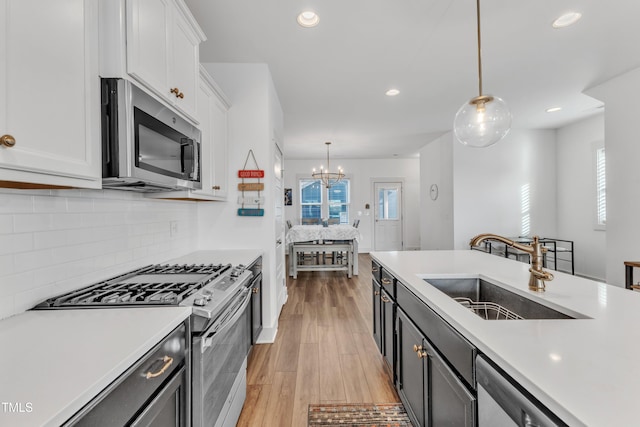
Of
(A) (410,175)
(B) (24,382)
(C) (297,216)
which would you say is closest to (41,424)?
(B) (24,382)

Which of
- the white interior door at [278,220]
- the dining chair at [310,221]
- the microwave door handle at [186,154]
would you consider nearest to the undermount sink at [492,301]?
the microwave door handle at [186,154]

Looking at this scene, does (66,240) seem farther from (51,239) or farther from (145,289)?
(145,289)

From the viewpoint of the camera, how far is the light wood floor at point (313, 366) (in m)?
1.83

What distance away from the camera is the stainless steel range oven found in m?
1.11

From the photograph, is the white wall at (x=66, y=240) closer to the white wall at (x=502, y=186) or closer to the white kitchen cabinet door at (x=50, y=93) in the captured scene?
the white kitchen cabinet door at (x=50, y=93)

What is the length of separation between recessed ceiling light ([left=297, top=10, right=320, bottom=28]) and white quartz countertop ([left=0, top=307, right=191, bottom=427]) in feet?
7.04

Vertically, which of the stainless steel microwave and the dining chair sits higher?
the stainless steel microwave

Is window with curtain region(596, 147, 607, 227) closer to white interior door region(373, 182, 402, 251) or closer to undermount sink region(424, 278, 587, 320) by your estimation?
white interior door region(373, 182, 402, 251)

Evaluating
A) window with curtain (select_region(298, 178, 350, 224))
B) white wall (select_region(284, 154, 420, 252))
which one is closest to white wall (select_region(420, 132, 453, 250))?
white wall (select_region(284, 154, 420, 252))

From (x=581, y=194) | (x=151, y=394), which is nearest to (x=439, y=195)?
(x=581, y=194)

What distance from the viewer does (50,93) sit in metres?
0.87

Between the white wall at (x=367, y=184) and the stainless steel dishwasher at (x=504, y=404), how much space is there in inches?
285

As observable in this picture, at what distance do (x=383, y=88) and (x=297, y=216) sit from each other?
5.05 m

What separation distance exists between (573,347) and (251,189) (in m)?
2.43
